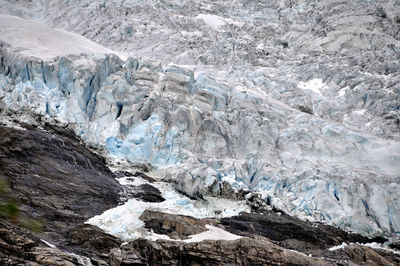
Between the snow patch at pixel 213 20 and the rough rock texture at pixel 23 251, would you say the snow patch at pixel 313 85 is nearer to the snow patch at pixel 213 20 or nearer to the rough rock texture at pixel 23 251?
the snow patch at pixel 213 20

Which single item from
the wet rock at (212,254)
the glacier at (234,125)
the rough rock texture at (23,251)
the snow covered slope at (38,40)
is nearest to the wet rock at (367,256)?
the wet rock at (212,254)

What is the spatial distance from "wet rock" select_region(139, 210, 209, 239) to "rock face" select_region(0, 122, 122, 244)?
6.73 ft

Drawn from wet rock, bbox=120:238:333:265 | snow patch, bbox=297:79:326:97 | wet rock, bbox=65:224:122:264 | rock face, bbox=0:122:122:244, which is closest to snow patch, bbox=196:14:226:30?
snow patch, bbox=297:79:326:97

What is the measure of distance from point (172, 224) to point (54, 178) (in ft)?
→ 16.8

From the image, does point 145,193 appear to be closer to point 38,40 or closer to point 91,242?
point 91,242

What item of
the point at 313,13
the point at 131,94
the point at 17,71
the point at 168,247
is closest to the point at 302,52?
the point at 313,13

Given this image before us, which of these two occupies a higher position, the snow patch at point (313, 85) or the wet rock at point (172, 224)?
the snow patch at point (313, 85)

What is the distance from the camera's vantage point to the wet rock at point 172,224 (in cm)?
1164

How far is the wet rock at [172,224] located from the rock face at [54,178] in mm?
2050

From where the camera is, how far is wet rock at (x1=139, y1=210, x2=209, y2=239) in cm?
1164

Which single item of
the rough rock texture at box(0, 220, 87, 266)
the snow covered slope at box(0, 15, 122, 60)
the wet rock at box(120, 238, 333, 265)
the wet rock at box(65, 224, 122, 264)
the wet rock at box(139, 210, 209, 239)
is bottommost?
the wet rock at box(139, 210, 209, 239)

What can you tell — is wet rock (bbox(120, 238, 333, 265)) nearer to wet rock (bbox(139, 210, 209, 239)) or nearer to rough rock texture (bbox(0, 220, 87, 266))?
wet rock (bbox(139, 210, 209, 239))

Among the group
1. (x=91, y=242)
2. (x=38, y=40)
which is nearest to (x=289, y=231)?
(x=91, y=242)

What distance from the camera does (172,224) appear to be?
473 inches
